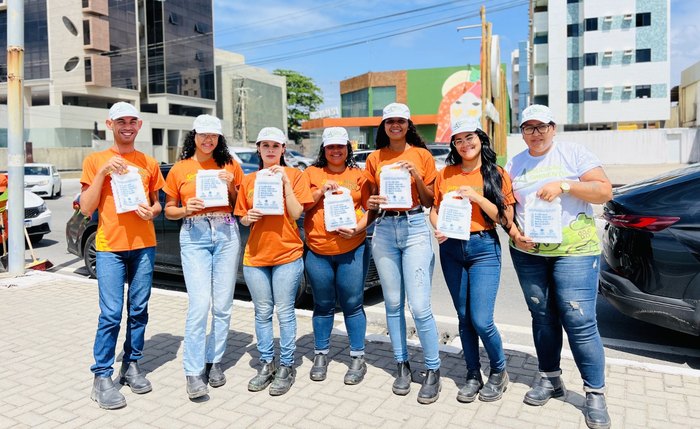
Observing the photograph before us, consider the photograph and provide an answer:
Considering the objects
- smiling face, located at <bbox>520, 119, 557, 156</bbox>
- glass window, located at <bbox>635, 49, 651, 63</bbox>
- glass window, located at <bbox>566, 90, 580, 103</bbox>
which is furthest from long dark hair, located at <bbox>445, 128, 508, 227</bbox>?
glass window, located at <bbox>635, 49, 651, 63</bbox>

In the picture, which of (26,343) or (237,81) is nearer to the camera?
(26,343)

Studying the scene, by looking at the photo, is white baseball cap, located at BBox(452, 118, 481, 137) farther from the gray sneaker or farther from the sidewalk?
the gray sneaker

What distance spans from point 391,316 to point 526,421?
3.73 feet

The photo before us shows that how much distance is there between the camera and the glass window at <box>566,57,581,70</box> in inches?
2050

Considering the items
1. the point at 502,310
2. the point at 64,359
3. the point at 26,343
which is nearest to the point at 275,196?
the point at 64,359

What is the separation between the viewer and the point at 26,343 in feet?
18.0

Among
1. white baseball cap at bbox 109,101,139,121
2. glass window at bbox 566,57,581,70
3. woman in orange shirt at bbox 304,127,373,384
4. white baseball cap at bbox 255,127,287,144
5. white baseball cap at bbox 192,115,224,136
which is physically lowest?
woman in orange shirt at bbox 304,127,373,384

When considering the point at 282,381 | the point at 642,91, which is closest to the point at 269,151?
the point at 282,381

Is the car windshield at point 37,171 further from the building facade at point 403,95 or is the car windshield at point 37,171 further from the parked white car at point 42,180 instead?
the building facade at point 403,95

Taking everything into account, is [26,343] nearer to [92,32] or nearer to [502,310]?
[502,310]

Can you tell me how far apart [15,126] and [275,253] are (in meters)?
5.93

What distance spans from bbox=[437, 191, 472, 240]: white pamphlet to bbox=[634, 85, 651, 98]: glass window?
174ft

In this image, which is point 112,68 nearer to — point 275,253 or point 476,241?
point 275,253

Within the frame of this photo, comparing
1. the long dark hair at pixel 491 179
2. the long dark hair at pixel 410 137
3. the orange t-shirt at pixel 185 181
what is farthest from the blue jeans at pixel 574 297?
the orange t-shirt at pixel 185 181
